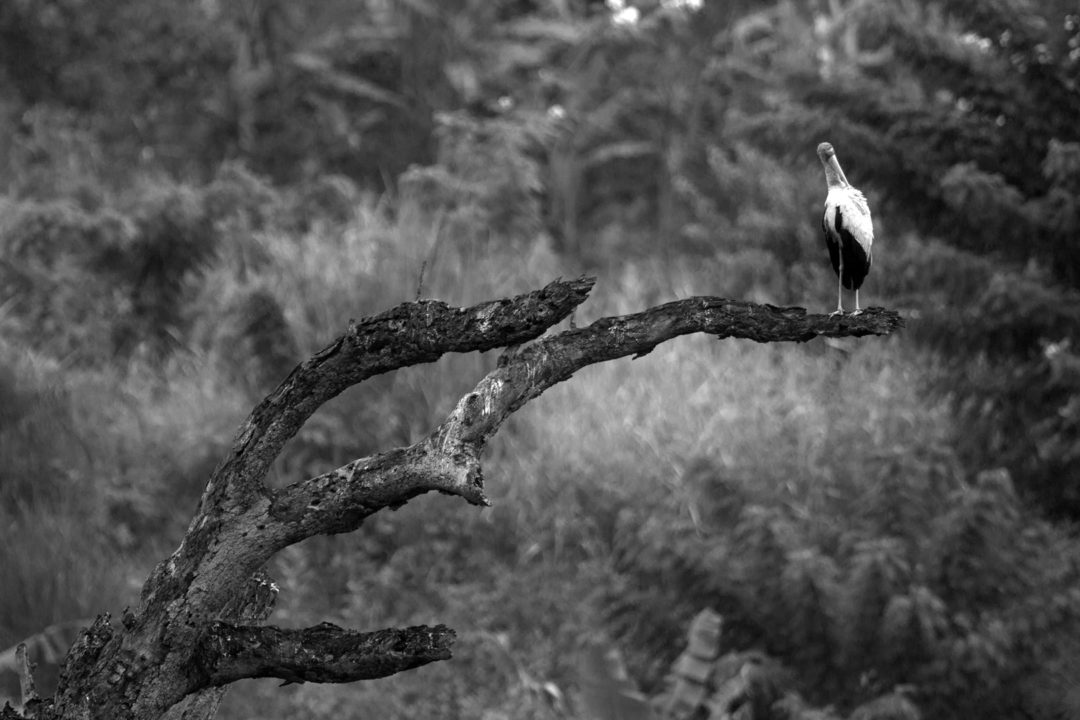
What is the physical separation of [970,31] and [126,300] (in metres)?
7.35

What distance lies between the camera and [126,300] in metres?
12.3

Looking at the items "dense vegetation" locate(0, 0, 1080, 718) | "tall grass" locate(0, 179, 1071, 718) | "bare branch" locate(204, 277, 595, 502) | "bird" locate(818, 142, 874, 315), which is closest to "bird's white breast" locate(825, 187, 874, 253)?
"bird" locate(818, 142, 874, 315)

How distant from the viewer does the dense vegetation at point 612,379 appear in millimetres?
7359

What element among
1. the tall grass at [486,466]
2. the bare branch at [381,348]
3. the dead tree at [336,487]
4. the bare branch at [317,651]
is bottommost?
the bare branch at [317,651]

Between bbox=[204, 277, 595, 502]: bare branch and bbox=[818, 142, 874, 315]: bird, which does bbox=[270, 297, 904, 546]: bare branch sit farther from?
bbox=[818, 142, 874, 315]: bird

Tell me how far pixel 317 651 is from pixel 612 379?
26.8 ft

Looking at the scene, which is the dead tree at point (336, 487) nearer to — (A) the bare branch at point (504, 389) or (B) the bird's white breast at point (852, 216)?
(A) the bare branch at point (504, 389)

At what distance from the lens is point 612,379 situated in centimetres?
1165

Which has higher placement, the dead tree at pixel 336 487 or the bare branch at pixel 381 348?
the bare branch at pixel 381 348

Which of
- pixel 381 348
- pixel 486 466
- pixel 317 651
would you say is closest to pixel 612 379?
pixel 486 466

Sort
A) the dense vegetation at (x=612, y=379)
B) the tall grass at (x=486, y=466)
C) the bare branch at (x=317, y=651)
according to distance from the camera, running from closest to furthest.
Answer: the bare branch at (x=317, y=651) < the dense vegetation at (x=612, y=379) < the tall grass at (x=486, y=466)

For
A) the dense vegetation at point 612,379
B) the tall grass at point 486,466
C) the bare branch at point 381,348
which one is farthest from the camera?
the tall grass at point 486,466

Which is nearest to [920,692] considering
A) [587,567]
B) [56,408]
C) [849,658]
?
[849,658]

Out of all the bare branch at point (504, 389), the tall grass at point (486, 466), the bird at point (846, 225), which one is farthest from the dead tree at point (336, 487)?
the tall grass at point (486, 466)
